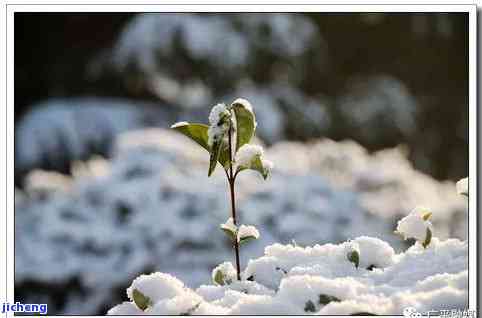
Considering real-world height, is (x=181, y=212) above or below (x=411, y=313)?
above

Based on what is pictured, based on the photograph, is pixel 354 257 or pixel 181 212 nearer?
pixel 354 257

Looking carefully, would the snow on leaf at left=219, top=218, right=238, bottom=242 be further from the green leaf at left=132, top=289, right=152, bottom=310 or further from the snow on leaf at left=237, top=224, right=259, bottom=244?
the green leaf at left=132, top=289, right=152, bottom=310

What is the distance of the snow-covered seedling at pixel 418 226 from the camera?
812 mm

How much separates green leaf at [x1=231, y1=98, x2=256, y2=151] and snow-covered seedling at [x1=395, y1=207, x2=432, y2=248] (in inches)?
8.7

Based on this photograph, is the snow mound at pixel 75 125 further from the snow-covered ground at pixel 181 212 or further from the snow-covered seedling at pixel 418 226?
the snow-covered seedling at pixel 418 226

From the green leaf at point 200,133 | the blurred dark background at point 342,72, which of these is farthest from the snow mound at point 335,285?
the blurred dark background at point 342,72

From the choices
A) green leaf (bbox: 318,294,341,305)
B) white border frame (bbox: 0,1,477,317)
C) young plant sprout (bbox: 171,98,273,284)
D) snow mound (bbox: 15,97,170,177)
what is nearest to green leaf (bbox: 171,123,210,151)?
young plant sprout (bbox: 171,98,273,284)

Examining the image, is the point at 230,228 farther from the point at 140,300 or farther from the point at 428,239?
the point at 428,239

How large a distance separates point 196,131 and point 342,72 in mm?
2715

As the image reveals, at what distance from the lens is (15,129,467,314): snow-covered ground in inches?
82.3

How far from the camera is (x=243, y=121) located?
0.78m
